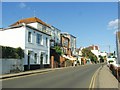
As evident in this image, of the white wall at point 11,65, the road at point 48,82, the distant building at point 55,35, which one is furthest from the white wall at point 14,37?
the distant building at point 55,35

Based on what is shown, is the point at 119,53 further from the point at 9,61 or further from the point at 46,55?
the point at 46,55

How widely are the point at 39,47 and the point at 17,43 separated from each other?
6431 millimetres

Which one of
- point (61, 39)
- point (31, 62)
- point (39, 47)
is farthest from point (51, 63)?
point (61, 39)

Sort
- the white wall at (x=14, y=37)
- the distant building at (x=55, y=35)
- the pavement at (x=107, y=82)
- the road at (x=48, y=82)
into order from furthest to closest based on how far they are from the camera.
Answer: the distant building at (x=55, y=35), the white wall at (x=14, y=37), the pavement at (x=107, y=82), the road at (x=48, y=82)

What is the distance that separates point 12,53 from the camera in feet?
114

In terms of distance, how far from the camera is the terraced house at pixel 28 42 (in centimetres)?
4156

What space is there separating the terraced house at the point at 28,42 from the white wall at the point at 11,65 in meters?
3.30

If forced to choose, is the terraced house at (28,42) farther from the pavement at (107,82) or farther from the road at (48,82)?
the pavement at (107,82)

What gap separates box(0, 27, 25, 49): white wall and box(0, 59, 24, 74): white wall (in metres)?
4.87

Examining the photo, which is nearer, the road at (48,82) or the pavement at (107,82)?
the road at (48,82)

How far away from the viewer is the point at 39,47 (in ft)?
156

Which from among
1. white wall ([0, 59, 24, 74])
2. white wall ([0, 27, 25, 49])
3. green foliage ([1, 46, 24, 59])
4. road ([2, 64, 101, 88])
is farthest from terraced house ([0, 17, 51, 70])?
road ([2, 64, 101, 88])

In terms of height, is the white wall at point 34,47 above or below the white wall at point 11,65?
above

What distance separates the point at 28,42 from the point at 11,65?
31.6ft
